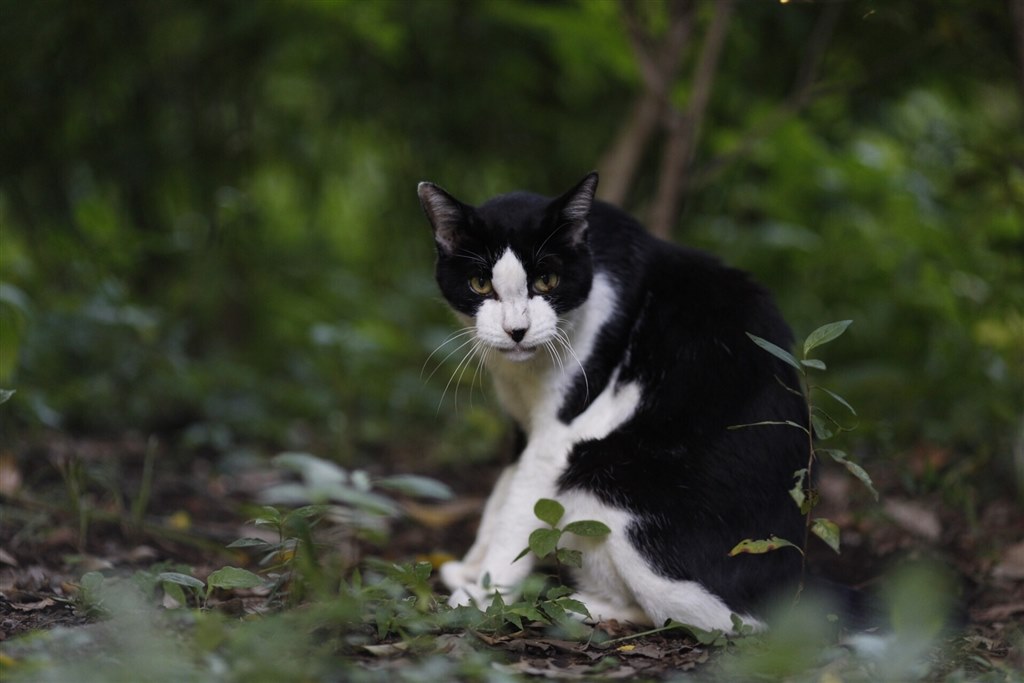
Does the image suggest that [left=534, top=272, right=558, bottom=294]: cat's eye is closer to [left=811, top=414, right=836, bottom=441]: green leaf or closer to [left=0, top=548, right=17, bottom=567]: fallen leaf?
[left=811, top=414, right=836, bottom=441]: green leaf

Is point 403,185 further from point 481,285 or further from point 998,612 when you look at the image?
point 998,612

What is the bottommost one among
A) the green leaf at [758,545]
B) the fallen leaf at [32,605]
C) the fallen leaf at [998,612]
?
the fallen leaf at [32,605]

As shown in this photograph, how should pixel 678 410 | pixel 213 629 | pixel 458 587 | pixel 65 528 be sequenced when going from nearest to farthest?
1. pixel 213 629
2. pixel 678 410
3. pixel 458 587
4. pixel 65 528

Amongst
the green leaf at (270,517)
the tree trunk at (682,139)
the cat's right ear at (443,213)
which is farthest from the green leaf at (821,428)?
the tree trunk at (682,139)

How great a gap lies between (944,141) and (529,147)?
265cm

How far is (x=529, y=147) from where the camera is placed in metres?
6.31

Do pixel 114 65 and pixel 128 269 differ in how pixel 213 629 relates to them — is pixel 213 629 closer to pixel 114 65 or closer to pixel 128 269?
pixel 128 269

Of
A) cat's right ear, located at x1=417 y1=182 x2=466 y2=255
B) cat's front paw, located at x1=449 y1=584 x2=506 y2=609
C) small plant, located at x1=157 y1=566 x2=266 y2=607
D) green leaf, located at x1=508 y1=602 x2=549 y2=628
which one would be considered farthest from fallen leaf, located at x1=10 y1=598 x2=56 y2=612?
cat's right ear, located at x1=417 y1=182 x2=466 y2=255

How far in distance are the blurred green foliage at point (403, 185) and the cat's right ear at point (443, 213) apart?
5.08 feet

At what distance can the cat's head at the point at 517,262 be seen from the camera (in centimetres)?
295

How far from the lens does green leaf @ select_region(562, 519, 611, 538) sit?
9.07ft

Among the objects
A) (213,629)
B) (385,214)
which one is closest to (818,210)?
(385,214)

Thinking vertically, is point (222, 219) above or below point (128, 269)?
above

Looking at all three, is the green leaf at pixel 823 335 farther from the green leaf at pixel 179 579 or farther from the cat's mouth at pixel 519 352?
the green leaf at pixel 179 579
